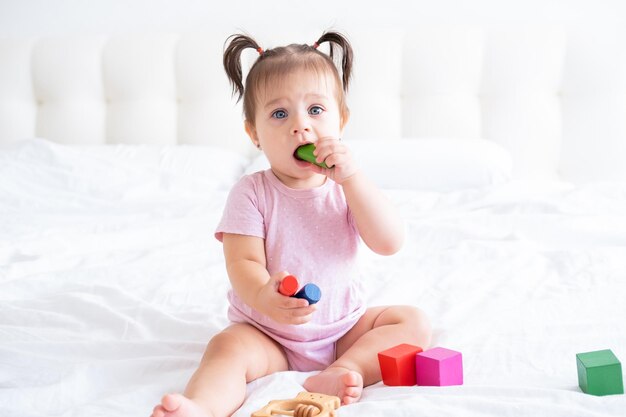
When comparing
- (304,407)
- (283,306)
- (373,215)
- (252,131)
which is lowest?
(304,407)

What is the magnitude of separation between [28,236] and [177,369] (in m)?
0.80

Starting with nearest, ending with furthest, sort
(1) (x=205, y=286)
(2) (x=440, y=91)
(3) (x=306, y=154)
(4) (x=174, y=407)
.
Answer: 1. (4) (x=174, y=407)
2. (3) (x=306, y=154)
3. (1) (x=205, y=286)
4. (2) (x=440, y=91)

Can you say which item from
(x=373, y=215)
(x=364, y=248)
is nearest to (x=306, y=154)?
(x=373, y=215)

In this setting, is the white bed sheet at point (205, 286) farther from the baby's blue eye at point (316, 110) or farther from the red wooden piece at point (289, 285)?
the baby's blue eye at point (316, 110)

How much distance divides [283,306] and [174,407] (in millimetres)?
158

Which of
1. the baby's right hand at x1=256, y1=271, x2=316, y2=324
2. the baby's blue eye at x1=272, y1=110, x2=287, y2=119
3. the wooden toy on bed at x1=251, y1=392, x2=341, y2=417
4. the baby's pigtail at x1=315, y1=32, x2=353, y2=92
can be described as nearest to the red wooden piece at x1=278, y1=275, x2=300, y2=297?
the baby's right hand at x1=256, y1=271, x2=316, y2=324

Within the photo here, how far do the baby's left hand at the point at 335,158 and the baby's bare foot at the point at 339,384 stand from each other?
0.76ft

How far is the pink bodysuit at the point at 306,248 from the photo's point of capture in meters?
0.98

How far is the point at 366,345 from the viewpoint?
0.94m

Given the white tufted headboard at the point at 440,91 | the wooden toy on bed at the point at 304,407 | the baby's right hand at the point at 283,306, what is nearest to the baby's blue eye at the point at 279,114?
A: the baby's right hand at the point at 283,306

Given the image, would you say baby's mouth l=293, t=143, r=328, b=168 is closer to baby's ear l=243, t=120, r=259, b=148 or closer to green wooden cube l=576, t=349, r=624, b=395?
baby's ear l=243, t=120, r=259, b=148

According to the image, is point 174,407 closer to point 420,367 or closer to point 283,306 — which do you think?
point 283,306

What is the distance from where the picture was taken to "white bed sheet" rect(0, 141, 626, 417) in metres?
0.86

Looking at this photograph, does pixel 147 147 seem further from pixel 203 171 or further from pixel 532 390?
pixel 532 390
